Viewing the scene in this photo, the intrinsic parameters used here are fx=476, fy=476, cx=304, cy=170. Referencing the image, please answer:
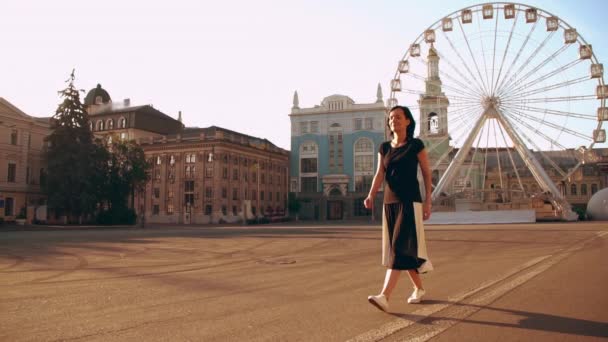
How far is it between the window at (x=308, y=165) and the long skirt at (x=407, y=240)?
73238mm

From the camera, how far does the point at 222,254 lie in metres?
13.5

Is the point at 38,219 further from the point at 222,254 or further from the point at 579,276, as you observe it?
the point at 579,276

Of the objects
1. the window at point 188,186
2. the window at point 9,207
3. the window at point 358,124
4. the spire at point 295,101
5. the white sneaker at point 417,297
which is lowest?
the white sneaker at point 417,297

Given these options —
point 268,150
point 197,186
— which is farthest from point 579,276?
point 268,150

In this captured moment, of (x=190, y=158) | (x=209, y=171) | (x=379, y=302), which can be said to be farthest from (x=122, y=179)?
(x=379, y=302)

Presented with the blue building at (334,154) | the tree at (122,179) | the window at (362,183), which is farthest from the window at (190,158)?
the window at (362,183)

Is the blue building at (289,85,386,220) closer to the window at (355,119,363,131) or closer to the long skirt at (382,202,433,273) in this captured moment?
the window at (355,119,363,131)

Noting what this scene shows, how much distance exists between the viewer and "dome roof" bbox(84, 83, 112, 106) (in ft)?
273

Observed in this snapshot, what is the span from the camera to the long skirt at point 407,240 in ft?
17.9

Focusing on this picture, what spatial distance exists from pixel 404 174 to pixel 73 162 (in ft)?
149

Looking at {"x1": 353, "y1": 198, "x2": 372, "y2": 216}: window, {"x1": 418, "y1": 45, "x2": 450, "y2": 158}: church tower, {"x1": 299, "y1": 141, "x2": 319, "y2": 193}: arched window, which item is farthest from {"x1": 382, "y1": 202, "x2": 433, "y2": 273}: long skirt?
{"x1": 299, "y1": 141, "x2": 319, "y2": 193}: arched window

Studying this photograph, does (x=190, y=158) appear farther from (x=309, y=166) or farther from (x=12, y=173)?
(x=12, y=173)

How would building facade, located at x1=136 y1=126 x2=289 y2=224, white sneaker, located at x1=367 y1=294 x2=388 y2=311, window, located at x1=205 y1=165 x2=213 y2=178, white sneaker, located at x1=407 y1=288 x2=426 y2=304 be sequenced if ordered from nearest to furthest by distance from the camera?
white sneaker, located at x1=367 y1=294 x2=388 y2=311 < white sneaker, located at x1=407 y1=288 x2=426 y2=304 < building facade, located at x1=136 y1=126 x2=289 y2=224 < window, located at x1=205 y1=165 x2=213 y2=178

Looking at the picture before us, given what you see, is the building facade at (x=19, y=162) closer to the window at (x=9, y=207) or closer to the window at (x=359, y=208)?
the window at (x=9, y=207)
